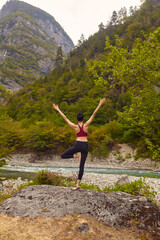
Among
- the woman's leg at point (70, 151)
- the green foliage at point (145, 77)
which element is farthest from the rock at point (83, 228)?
the green foliage at point (145, 77)

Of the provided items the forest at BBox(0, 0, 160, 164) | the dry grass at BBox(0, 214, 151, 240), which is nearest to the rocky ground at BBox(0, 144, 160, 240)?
the dry grass at BBox(0, 214, 151, 240)

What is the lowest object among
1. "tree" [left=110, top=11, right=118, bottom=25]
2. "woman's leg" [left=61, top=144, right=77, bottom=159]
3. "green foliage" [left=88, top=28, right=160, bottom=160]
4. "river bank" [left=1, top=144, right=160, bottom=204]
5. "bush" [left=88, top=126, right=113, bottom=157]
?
"river bank" [left=1, top=144, right=160, bottom=204]

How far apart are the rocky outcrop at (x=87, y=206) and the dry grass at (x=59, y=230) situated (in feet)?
0.81

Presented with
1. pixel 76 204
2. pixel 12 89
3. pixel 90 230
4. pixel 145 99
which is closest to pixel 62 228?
pixel 90 230

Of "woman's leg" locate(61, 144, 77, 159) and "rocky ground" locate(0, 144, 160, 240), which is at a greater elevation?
"woman's leg" locate(61, 144, 77, 159)

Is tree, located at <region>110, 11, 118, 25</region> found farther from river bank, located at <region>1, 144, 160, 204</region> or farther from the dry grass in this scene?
the dry grass

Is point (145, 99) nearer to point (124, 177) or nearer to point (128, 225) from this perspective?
point (128, 225)

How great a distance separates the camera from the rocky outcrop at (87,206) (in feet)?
15.6

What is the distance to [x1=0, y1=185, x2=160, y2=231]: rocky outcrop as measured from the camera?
4.77 meters

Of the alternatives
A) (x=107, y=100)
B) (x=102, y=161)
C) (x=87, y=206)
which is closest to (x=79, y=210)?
(x=87, y=206)

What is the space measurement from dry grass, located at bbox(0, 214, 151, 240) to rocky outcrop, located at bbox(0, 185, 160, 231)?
25cm

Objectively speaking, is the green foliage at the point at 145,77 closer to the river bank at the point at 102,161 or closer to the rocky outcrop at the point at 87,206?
the rocky outcrop at the point at 87,206

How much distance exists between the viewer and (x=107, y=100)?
197ft

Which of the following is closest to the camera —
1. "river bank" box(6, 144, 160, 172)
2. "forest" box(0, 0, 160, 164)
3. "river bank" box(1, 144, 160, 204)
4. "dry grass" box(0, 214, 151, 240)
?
"dry grass" box(0, 214, 151, 240)
